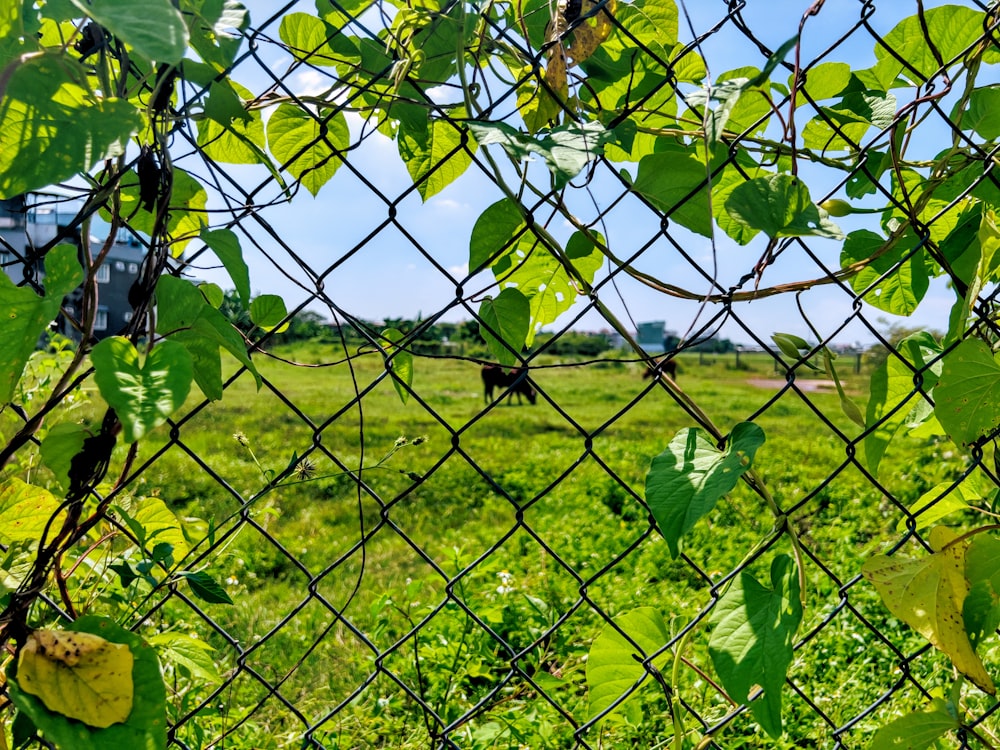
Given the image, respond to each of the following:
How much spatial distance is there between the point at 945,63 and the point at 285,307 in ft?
2.52

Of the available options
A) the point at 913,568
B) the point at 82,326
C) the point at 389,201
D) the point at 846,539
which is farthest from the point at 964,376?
the point at 846,539

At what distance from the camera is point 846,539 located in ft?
9.93

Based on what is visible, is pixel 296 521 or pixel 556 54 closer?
pixel 556 54

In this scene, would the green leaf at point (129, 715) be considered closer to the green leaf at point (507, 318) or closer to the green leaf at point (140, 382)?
the green leaf at point (140, 382)

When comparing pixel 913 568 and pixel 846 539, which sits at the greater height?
pixel 913 568

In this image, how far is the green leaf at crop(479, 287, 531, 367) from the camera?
0.75 m

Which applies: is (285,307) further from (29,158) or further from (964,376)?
(964,376)

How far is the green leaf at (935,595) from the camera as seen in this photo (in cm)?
80

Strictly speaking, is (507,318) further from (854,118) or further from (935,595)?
(935,595)

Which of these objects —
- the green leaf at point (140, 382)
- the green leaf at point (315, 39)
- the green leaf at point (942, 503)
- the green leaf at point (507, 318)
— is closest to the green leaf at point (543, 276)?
the green leaf at point (507, 318)

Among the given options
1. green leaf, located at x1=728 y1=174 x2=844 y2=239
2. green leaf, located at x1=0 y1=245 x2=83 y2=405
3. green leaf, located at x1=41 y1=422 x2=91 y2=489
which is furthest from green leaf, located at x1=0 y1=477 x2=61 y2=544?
green leaf, located at x1=728 y1=174 x2=844 y2=239

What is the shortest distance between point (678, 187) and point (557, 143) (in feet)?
0.48

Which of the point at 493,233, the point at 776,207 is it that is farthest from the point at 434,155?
the point at 776,207

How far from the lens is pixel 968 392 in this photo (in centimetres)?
80
